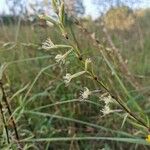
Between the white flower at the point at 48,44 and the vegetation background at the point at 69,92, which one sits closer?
the white flower at the point at 48,44

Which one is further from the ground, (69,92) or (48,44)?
(48,44)

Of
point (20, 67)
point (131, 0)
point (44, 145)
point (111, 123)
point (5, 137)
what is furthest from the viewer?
point (20, 67)

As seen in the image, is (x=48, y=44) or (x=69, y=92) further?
(x=69, y=92)

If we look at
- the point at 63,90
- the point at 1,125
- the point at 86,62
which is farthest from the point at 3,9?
the point at 86,62

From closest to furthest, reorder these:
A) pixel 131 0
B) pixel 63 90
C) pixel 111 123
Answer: pixel 131 0
pixel 111 123
pixel 63 90

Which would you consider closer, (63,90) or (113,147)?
(113,147)

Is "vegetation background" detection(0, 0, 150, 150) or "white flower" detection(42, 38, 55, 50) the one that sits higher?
"white flower" detection(42, 38, 55, 50)

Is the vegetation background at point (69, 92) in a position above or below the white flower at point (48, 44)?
below

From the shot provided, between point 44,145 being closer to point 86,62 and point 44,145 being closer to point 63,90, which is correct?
point 63,90
